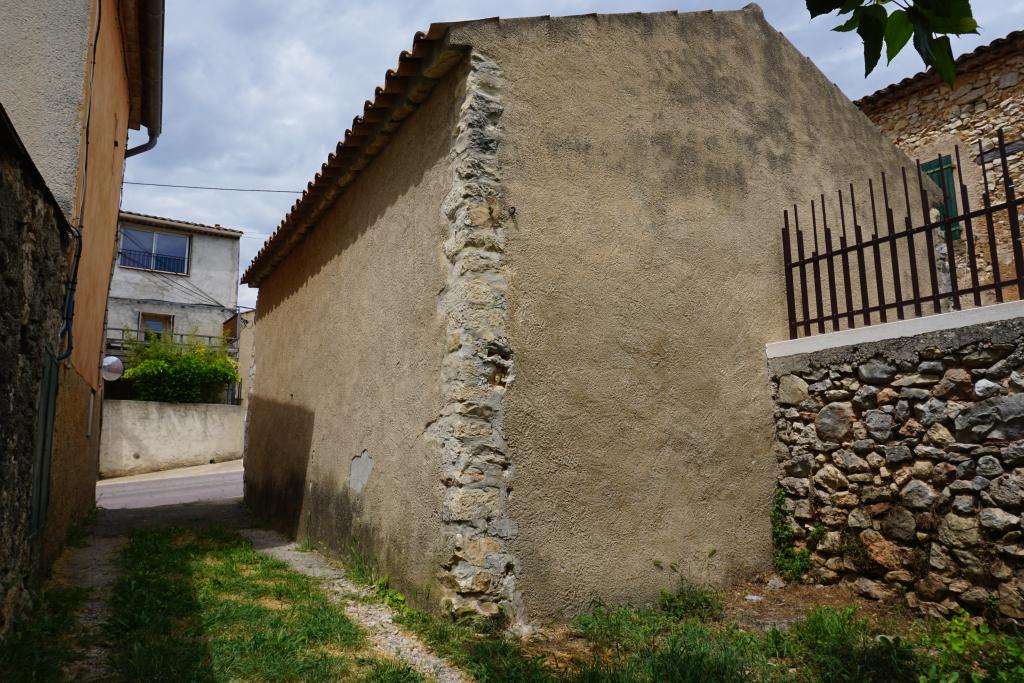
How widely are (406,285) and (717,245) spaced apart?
2458 mm

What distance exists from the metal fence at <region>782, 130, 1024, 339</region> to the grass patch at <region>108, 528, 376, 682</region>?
163 inches

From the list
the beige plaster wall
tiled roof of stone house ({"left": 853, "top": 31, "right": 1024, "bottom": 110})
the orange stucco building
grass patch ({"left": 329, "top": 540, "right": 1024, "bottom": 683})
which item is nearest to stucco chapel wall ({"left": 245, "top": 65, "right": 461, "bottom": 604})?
grass patch ({"left": 329, "top": 540, "right": 1024, "bottom": 683})

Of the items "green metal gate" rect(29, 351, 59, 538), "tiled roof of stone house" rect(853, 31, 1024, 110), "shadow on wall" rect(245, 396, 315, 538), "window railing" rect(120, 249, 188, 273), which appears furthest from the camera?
"window railing" rect(120, 249, 188, 273)

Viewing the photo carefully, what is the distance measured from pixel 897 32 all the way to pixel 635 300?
327cm

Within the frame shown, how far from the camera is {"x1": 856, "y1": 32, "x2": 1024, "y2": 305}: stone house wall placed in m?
9.17

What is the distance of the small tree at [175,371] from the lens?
20250 mm

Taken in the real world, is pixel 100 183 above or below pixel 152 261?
below

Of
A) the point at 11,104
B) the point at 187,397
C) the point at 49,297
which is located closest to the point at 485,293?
the point at 49,297

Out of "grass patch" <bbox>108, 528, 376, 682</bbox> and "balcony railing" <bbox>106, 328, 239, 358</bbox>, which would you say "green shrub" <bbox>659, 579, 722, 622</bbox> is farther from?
"balcony railing" <bbox>106, 328, 239, 358</bbox>

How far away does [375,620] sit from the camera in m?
4.52

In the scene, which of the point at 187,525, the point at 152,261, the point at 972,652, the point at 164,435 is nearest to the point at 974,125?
the point at 972,652

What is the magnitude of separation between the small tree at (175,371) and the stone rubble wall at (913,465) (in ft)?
62.4

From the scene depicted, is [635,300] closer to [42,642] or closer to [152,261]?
[42,642]

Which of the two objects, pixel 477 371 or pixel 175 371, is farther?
pixel 175 371
